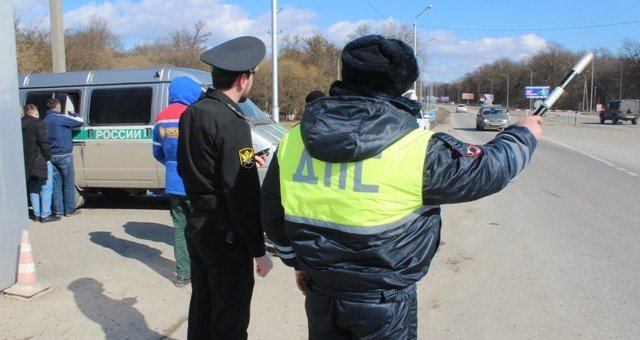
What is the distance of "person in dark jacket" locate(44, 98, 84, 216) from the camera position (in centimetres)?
813

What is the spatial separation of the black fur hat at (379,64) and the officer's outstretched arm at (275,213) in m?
0.46

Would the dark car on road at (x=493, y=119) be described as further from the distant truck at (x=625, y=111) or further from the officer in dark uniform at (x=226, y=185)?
the officer in dark uniform at (x=226, y=185)

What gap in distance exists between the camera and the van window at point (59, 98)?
888 cm

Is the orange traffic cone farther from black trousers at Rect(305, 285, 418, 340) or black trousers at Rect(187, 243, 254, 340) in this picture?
black trousers at Rect(305, 285, 418, 340)

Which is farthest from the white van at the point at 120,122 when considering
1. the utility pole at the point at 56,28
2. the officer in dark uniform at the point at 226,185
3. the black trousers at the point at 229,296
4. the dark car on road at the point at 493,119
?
the dark car on road at the point at 493,119

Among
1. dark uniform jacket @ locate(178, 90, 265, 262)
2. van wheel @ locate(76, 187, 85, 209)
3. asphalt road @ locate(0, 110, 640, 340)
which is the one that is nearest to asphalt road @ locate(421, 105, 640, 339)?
asphalt road @ locate(0, 110, 640, 340)

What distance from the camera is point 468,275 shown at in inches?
215

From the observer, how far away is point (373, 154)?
1897 mm

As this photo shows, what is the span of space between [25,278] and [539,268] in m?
5.00

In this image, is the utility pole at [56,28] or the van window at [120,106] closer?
the van window at [120,106]

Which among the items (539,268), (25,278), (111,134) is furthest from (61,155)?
(539,268)

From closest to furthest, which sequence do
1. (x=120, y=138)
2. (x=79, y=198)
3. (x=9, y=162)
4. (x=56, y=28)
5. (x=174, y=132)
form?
(x=174, y=132) → (x=9, y=162) → (x=120, y=138) → (x=79, y=198) → (x=56, y=28)

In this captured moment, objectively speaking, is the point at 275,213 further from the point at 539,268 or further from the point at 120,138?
the point at 120,138

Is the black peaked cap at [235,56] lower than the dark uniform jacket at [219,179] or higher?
higher
